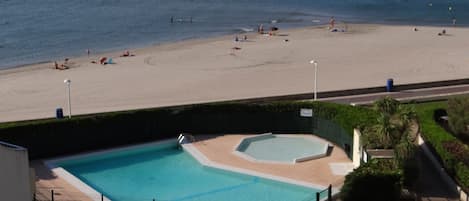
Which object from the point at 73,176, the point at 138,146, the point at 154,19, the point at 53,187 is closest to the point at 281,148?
the point at 138,146

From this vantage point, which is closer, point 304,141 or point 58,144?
point 58,144

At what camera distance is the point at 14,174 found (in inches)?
506

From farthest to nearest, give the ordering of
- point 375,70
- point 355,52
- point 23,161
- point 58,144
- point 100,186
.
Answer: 1. point 355,52
2. point 375,70
3. point 58,144
4. point 100,186
5. point 23,161

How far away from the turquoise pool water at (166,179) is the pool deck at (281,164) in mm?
662

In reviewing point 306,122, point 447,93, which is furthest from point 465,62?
point 306,122

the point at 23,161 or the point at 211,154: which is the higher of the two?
the point at 23,161

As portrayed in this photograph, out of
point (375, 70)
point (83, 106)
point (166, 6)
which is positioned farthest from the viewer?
point (166, 6)

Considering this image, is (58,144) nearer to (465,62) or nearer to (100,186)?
(100,186)

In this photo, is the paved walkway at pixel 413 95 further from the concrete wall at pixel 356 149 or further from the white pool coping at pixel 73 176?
the white pool coping at pixel 73 176

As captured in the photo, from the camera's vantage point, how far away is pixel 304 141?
27.0 meters

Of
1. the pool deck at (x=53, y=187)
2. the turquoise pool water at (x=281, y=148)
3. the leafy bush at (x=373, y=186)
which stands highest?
the leafy bush at (x=373, y=186)

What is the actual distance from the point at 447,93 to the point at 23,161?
25496mm

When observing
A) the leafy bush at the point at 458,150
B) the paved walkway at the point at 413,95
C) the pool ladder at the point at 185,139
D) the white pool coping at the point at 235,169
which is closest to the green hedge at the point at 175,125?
the pool ladder at the point at 185,139

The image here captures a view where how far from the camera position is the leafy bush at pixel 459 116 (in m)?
25.1
